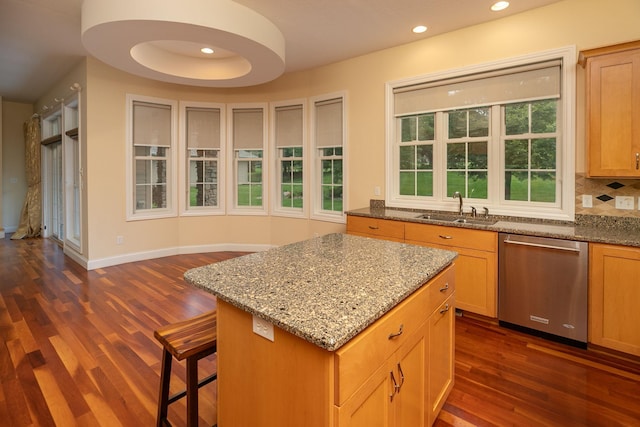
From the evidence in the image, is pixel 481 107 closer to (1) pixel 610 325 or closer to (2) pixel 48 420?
(1) pixel 610 325

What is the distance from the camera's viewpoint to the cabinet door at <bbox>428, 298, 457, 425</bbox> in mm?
1629

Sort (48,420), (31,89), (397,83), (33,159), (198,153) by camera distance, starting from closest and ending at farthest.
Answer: (48,420)
(397,83)
(198,153)
(31,89)
(33,159)

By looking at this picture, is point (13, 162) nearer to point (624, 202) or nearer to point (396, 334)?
point (396, 334)

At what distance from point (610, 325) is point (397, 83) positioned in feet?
10.2

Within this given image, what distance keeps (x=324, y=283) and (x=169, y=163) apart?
4767mm

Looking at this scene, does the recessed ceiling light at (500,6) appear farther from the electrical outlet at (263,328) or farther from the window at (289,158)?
the electrical outlet at (263,328)

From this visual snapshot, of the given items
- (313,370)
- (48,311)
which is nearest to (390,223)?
(313,370)

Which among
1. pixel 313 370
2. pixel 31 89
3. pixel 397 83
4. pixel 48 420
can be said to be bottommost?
pixel 48 420

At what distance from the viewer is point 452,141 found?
12.4ft

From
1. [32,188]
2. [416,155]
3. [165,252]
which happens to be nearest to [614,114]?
[416,155]

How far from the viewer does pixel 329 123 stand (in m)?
4.88

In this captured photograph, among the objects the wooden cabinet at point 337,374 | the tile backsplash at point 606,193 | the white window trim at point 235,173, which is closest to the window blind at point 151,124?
the white window trim at point 235,173

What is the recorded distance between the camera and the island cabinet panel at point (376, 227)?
3.47 metres

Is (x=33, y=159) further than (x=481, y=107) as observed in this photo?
Yes
